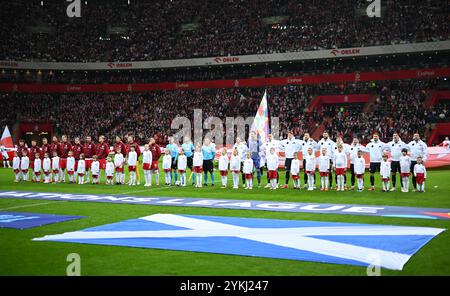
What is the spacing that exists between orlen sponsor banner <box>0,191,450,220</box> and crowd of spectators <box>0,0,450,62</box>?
2866 cm

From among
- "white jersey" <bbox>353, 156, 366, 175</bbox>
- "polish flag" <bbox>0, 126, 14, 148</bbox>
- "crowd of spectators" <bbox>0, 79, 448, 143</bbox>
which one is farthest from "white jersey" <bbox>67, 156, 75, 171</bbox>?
"crowd of spectators" <bbox>0, 79, 448, 143</bbox>

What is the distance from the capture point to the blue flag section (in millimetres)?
10873

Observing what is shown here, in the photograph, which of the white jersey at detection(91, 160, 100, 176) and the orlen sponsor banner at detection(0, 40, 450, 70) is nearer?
the white jersey at detection(91, 160, 100, 176)

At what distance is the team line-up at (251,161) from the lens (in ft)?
55.9

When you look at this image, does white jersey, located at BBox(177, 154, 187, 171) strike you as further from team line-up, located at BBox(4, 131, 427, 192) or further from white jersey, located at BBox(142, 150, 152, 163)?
white jersey, located at BBox(142, 150, 152, 163)

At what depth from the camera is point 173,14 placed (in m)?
52.1

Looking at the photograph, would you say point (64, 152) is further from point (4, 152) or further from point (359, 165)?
point (4, 152)

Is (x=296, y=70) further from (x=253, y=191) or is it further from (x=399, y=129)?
(x=253, y=191)

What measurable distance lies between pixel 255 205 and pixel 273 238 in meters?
4.49

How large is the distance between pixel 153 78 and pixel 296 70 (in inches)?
594

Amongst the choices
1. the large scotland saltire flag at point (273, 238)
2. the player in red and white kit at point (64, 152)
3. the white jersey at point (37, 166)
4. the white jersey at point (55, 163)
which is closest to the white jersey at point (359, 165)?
the large scotland saltire flag at point (273, 238)

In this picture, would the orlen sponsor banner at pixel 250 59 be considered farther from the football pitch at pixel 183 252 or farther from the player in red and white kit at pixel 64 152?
the player in red and white kit at pixel 64 152

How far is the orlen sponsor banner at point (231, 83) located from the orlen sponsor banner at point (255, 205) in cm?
2834

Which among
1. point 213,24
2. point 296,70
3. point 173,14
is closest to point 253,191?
point 296,70
